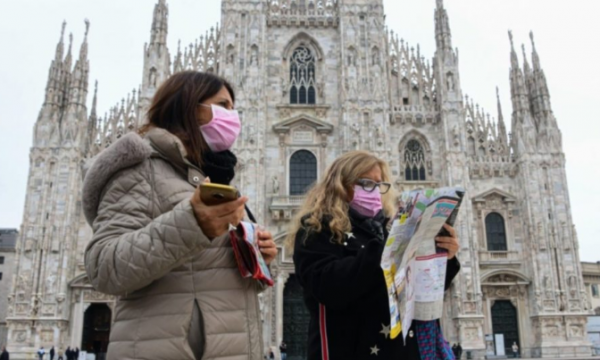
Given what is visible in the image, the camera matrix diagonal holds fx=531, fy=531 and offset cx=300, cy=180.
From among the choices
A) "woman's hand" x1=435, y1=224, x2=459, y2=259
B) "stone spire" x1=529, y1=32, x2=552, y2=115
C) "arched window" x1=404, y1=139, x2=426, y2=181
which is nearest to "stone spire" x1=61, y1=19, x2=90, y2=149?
"arched window" x1=404, y1=139, x2=426, y2=181

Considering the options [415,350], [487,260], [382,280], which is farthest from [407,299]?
[487,260]

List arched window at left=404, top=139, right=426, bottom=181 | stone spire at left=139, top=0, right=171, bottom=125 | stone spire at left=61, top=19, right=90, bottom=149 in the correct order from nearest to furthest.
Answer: stone spire at left=61, top=19, right=90, bottom=149 < stone spire at left=139, top=0, right=171, bottom=125 < arched window at left=404, top=139, right=426, bottom=181

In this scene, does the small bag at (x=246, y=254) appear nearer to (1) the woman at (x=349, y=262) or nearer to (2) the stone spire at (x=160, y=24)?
(1) the woman at (x=349, y=262)

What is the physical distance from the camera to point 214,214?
80.8 inches

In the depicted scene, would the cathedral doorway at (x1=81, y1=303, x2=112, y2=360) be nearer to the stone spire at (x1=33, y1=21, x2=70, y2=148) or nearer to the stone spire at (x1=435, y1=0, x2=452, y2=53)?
the stone spire at (x1=33, y1=21, x2=70, y2=148)

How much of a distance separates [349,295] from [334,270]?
164mm

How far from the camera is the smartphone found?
1.98 meters

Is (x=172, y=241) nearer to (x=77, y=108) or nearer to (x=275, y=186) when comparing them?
(x=275, y=186)

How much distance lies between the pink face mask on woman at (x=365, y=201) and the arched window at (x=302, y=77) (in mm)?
21672

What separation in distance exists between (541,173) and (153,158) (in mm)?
24079

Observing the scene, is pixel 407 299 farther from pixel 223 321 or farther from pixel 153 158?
pixel 153 158

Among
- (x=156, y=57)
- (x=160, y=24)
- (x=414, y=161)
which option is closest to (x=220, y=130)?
(x=414, y=161)

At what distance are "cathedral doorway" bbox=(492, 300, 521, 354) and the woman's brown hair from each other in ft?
74.9

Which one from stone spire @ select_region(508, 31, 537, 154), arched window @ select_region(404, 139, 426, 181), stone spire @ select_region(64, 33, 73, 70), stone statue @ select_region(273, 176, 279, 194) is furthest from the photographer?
stone spire @ select_region(64, 33, 73, 70)
